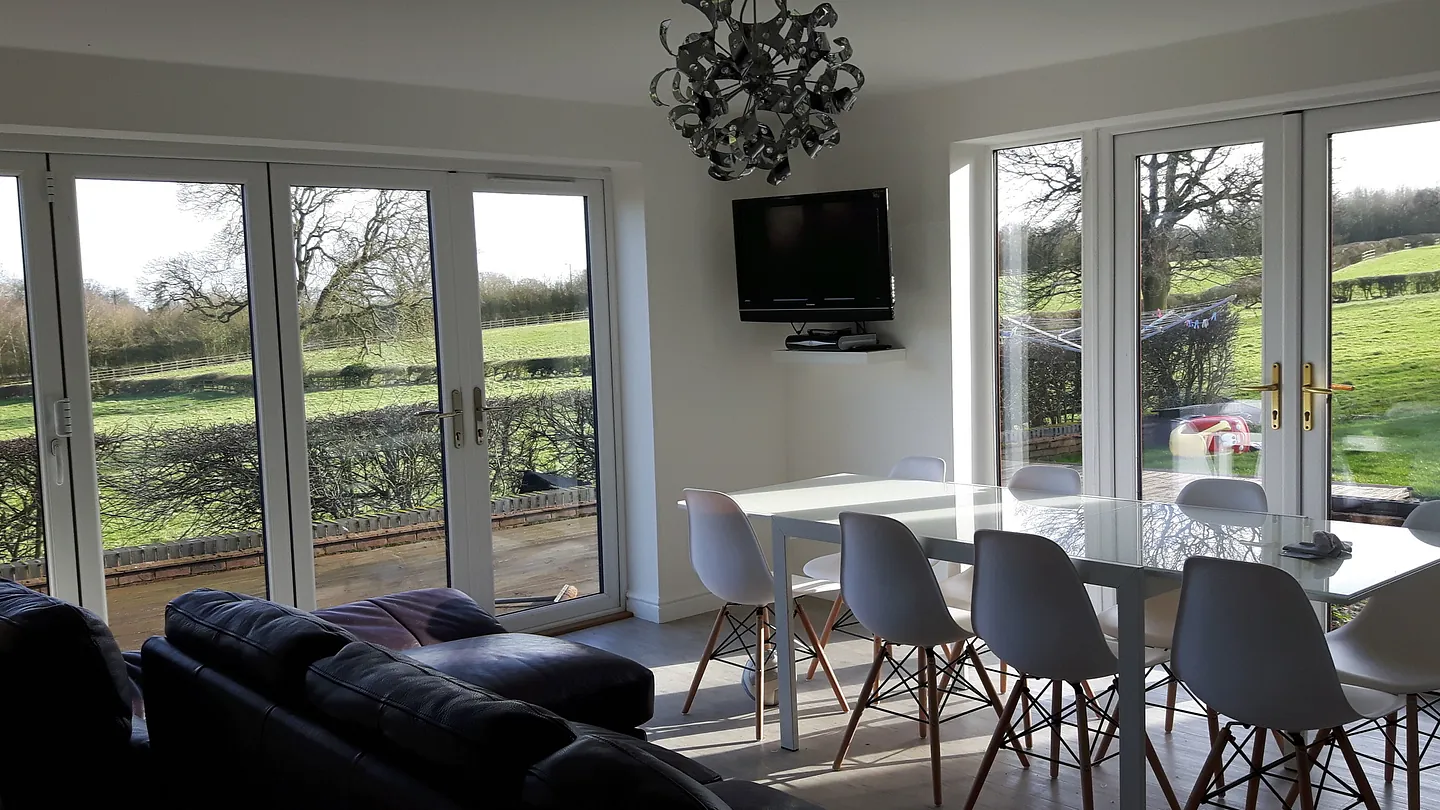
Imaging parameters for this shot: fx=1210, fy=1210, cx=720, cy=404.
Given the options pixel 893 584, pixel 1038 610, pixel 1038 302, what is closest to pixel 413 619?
pixel 893 584

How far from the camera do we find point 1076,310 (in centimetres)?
536

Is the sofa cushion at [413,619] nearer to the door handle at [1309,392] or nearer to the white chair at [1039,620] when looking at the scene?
the white chair at [1039,620]

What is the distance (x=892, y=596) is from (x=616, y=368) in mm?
2579

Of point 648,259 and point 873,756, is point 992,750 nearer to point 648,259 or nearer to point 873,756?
point 873,756

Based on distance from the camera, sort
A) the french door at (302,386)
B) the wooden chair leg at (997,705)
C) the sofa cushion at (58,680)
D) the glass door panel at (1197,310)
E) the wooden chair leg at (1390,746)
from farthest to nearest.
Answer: the glass door panel at (1197,310)
the french door at (302,386)
the wooden chair leg at (997,705)
the wooden chair leg at (1390,746)
the sofa cushion at (58,680)

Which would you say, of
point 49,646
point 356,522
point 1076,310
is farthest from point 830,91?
point 356,522

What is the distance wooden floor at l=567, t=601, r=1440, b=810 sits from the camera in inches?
144

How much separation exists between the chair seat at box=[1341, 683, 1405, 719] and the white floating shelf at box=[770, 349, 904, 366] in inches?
112

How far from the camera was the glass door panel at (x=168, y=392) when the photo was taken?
4477 millimetres

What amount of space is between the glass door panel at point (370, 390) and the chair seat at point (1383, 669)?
361 cm

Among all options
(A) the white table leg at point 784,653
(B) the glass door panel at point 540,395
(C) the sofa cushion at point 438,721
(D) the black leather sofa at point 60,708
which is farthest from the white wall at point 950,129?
(D) the black leather sofa at point 60,708

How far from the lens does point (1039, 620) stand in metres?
3.29

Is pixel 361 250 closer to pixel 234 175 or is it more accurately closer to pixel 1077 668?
pixel 234 175

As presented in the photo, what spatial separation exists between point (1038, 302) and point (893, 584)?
2280 mm
